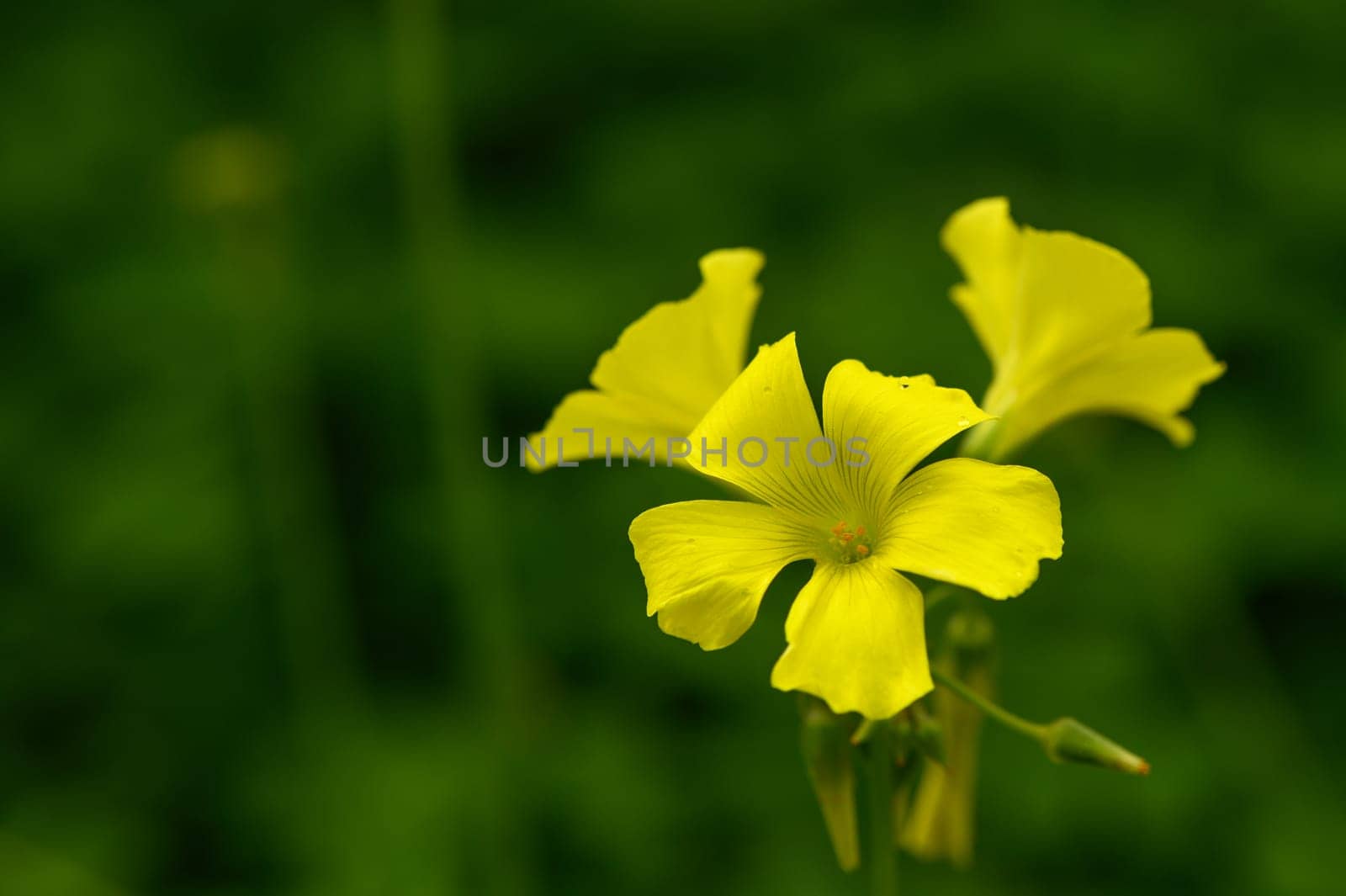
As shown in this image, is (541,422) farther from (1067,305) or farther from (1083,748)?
(1083,748)

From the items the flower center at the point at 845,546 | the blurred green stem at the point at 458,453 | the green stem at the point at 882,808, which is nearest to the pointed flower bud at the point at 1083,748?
the green stem at the point at 882,808

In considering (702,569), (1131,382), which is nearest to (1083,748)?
(702,569)

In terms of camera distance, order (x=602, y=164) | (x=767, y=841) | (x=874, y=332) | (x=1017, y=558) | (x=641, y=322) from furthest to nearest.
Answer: (x=602, y=164), (x=874, y=332), (x=767, y=841), (x=641, y=322), (x=1017, y=558)

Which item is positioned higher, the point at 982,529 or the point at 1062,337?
the point at 1062,337

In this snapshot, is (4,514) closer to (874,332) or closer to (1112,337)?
(874,332)

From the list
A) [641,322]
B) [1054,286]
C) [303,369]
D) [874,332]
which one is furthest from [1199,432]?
[303,369]

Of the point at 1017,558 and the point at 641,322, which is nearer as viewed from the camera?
the point at 1017,558
